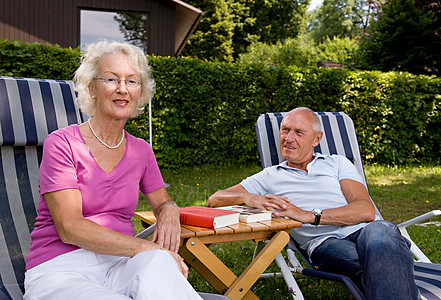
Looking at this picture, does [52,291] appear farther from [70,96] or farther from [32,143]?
[70,96]

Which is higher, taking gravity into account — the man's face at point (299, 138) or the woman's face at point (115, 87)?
the woman's face at point (115, 87)

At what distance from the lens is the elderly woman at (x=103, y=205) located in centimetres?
193

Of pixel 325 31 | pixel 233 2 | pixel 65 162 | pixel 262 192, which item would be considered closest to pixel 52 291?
pixel 65 162

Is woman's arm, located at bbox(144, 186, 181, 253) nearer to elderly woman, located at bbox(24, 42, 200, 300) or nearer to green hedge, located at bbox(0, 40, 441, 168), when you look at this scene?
elderly woman, located at bbox(24, 42, 200, 300)

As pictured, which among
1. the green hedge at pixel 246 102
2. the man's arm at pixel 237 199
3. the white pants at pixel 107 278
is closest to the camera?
the white pants at pixel 107 278

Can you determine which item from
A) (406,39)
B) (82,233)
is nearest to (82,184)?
(82,233)

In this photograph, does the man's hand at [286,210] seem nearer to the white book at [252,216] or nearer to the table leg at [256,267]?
the white book at [252,216]

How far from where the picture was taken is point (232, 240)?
248 cm

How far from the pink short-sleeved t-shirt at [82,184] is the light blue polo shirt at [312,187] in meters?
1.20

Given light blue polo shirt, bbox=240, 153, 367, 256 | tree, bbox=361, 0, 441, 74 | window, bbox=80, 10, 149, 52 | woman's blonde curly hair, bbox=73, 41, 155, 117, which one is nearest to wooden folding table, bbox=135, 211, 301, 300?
light blue polo shirt, bbox=240, 153, 367, 256

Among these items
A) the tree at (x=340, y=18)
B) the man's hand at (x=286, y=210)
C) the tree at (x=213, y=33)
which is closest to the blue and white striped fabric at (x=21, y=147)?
the man's hand at (x=286, y=210)

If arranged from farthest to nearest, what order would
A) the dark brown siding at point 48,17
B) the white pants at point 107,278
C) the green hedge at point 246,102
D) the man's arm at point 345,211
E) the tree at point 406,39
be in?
the tree at point 406,39, the dark brown siding at point 48,17, the green hedge at point 246,102, the man's arm at point 345,211, the white pants at point 107,278

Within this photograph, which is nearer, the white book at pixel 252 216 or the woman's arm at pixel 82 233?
the woman's arm at pixel 82 233

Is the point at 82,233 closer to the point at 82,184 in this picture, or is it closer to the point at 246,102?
the point at 82,184
